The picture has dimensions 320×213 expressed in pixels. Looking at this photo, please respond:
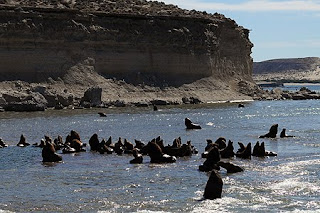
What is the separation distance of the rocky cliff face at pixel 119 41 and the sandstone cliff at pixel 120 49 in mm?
94

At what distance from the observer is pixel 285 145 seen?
35.2 metres

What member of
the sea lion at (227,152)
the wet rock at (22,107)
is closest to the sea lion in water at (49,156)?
the sea lion at (227,152)

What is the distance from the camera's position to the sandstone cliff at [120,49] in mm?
72625

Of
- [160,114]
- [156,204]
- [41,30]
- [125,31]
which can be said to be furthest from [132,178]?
[125,31]

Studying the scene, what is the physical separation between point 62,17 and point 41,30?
3401 mm

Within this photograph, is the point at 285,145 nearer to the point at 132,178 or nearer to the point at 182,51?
the point at 132,178

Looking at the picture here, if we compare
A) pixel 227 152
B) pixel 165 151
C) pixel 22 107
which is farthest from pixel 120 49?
pixel 227 152

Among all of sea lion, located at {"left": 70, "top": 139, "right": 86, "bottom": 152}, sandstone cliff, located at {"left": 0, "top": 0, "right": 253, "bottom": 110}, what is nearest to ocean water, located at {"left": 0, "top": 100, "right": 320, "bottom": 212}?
sea lion, located at {"left": 70, "top": 139, "right": 86, "bottom": 152}

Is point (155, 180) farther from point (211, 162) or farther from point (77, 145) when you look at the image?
point (77, 145)

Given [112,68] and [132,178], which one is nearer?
[132,178]

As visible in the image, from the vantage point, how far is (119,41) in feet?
262

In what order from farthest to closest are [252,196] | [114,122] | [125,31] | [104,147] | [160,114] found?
[125,31], [160,114], [114,122], [104,147], [252,196]

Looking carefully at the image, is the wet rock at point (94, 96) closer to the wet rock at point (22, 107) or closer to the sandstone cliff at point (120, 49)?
Result: the sandstone cliff at point (120, 49)

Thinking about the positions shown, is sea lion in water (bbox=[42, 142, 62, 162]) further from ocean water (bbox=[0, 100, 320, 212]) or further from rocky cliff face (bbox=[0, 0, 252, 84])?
rocky cliff face (bbox=[0, 0, 252, 84])
